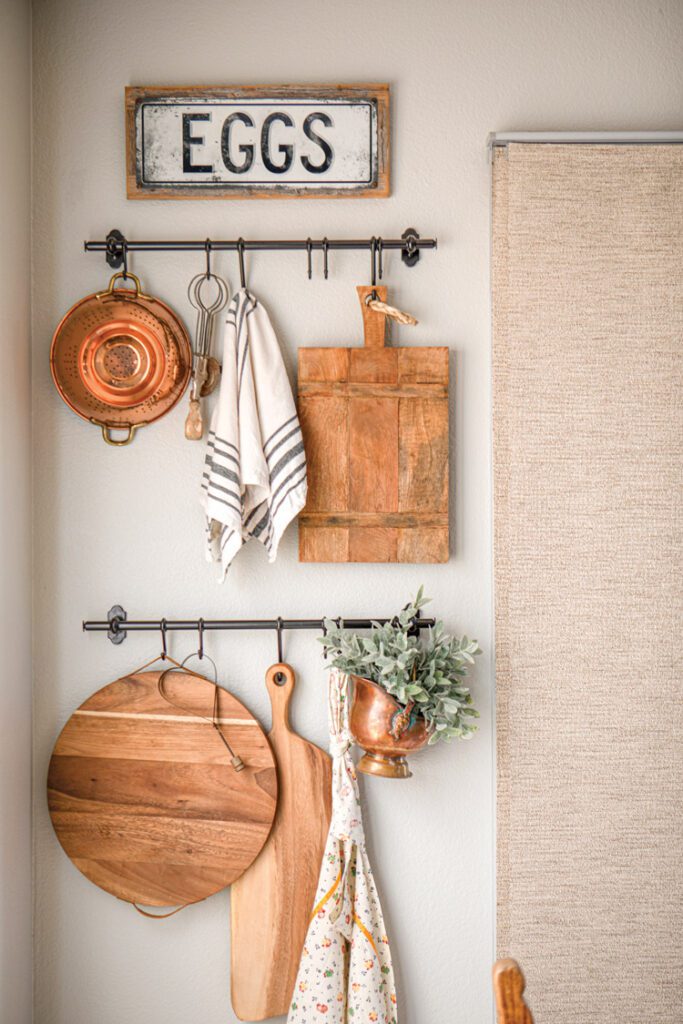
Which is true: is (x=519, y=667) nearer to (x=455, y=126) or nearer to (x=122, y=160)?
(x=455, y=126)

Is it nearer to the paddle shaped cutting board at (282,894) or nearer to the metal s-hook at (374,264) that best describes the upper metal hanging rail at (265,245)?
the metal s-hook at (374,264)

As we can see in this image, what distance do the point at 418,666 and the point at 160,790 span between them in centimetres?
58

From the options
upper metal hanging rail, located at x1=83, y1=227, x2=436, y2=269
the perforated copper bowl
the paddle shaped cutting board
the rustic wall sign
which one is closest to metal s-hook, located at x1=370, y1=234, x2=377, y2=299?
upper metal hanging rail, located at x1=83, y1=227, x2=436, y2=269

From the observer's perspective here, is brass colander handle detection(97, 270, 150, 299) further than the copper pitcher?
Yes

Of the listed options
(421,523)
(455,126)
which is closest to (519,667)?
(421,523)

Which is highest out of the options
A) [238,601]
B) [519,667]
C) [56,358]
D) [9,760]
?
[56,358]

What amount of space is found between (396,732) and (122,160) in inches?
49.0

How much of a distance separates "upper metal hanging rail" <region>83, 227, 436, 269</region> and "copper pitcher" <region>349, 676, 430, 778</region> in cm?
84

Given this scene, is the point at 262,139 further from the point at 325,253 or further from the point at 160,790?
the point at 160,790

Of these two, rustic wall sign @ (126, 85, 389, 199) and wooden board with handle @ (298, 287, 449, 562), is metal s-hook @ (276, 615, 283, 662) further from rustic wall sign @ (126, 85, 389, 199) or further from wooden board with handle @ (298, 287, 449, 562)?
rustic wall sign @ (126, 85, 389, 199)

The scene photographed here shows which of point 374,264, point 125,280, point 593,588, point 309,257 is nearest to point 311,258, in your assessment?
point 309,257

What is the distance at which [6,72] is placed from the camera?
1.55 metres

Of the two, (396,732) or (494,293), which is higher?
(494,293)

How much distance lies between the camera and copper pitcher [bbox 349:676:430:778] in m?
1.48
